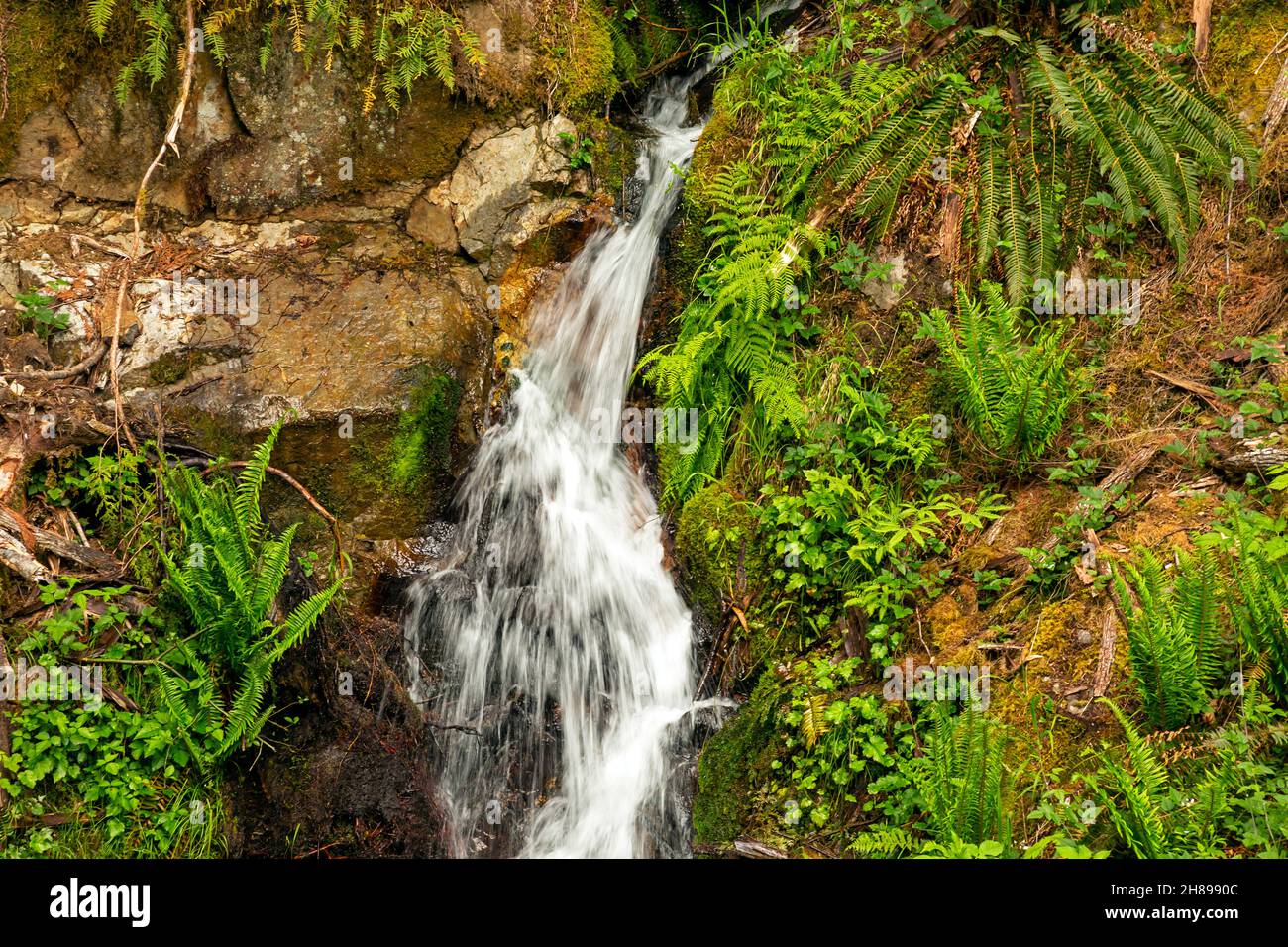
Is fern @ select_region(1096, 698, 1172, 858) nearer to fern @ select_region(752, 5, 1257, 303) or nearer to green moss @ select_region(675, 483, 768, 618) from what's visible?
green moss @ select_region(675, 483, 768, 618)

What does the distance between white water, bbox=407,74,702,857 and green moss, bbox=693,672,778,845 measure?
0.86ft

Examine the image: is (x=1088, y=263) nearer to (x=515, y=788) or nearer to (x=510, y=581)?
(x=510, y=581)

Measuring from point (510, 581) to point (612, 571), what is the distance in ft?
2.21

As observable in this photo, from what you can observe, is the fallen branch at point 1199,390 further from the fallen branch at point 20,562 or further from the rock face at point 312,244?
the fallen branch at point 20,562

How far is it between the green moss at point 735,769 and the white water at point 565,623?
263 mm

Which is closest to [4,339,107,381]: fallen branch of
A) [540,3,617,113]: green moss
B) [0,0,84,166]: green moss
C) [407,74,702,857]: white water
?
[0,0,84,166]: green moss

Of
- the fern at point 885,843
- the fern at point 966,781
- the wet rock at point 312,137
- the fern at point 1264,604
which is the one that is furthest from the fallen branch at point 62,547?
the fern at point 1264,604

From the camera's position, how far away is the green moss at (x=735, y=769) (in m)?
5.09

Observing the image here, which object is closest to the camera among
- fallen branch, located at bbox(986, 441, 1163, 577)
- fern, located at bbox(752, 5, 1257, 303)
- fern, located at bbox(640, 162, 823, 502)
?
fallen branch, located at bbox(986, 441, 1163, 577)

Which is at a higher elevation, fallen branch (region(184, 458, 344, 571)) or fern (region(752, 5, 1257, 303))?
fern (region(752, 5, 1257, 303))

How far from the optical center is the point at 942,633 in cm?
495

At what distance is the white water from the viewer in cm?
558

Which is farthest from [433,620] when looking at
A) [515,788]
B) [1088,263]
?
[1088,263]

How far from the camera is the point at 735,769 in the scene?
5199 millimetres
